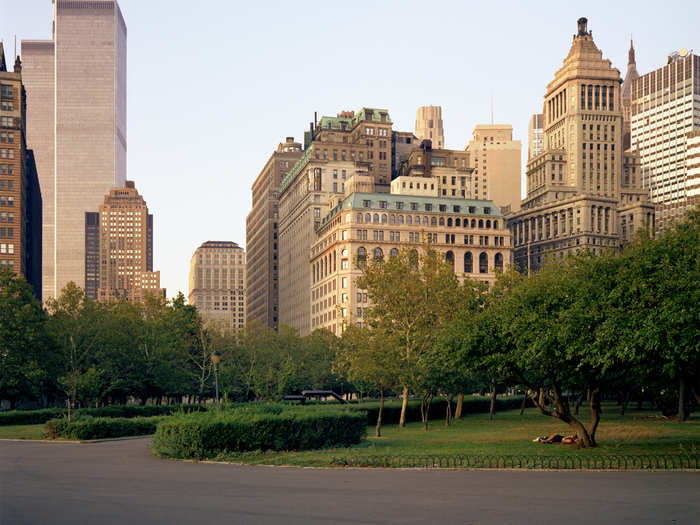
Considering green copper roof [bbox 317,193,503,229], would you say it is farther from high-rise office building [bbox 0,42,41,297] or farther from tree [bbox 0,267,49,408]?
tree [bbox 0,267,49,408]

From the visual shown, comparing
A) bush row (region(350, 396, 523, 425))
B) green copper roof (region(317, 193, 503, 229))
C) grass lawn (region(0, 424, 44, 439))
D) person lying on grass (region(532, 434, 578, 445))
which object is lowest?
bush row (region(350, 396, 523, 425))

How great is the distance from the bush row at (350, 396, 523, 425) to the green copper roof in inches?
3018

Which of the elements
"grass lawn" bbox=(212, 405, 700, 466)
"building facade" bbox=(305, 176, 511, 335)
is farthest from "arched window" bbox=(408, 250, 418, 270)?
"building facade" bbox=(305, 176, 511, 335)

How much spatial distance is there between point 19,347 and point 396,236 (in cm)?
10271

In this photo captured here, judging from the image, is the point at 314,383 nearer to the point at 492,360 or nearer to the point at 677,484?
the point at 492,360

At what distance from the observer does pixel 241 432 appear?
109ft

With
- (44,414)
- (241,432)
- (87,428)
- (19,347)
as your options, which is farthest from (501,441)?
(19,347)

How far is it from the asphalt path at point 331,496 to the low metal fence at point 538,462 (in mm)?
1302

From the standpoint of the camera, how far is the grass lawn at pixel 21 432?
4653cm

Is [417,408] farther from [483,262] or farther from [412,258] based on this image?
[483,262]

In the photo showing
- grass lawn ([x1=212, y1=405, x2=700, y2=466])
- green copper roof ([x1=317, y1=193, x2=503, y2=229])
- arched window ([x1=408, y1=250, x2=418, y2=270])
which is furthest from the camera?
green copper roof ([x1=317, y1=193, x2=503, y2=229])

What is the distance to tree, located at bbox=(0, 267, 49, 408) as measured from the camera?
68125mm

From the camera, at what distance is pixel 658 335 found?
30453 mm

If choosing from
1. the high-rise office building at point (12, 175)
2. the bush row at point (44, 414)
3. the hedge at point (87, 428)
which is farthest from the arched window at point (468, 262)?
the hedge at point (87, 428)
